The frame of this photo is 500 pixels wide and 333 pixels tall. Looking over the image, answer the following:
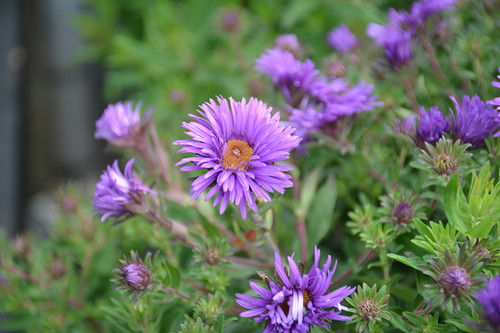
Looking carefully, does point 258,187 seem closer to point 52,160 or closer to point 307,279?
point 307,279

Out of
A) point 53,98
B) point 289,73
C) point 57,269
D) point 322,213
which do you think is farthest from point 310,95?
point 53,98

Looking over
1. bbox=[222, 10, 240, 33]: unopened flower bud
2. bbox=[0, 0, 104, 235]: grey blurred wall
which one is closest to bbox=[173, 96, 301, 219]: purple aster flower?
bbox=[222, 10, 240, 33]: unopened flower bud

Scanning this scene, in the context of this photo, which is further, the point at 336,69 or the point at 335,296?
the point at 336,69

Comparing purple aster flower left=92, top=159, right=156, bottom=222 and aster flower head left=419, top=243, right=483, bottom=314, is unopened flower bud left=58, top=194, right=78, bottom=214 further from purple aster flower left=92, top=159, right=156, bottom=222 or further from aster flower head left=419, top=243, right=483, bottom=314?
aster flower head left=419, top=243, right=483, bottom=314

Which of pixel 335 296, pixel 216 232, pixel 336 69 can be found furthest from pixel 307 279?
pixel 336 69

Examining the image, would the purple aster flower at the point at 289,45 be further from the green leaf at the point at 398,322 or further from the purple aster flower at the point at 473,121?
the green leaf at the point at 398,322
